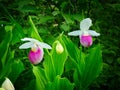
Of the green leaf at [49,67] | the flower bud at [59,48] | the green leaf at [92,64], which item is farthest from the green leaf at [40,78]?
the green leaf at [92,64]

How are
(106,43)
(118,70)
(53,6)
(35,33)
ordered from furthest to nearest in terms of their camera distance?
(118,70), (106,43), (53,6), (35,33)

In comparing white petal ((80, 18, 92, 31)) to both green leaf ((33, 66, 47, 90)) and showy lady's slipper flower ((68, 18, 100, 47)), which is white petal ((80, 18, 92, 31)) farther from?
green leaf ((33, 66, 47, 90))

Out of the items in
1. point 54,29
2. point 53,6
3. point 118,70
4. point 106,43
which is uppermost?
point 53,6

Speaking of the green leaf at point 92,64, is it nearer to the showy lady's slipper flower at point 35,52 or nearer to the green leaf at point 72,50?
the green leaf at point 72,50

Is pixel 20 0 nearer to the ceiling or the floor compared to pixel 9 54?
nearer to the ceiling

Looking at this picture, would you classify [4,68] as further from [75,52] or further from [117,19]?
[117,19]

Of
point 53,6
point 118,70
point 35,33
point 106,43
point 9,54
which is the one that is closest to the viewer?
point 35,33

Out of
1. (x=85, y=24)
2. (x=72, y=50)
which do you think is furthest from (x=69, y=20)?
(x=72, y=50)

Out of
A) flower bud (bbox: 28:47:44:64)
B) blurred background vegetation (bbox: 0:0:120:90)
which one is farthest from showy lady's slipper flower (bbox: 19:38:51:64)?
blurred background vegetation (bbox: 0:0:120:90)

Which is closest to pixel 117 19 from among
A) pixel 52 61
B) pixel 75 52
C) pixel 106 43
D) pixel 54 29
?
pixel 106 43
